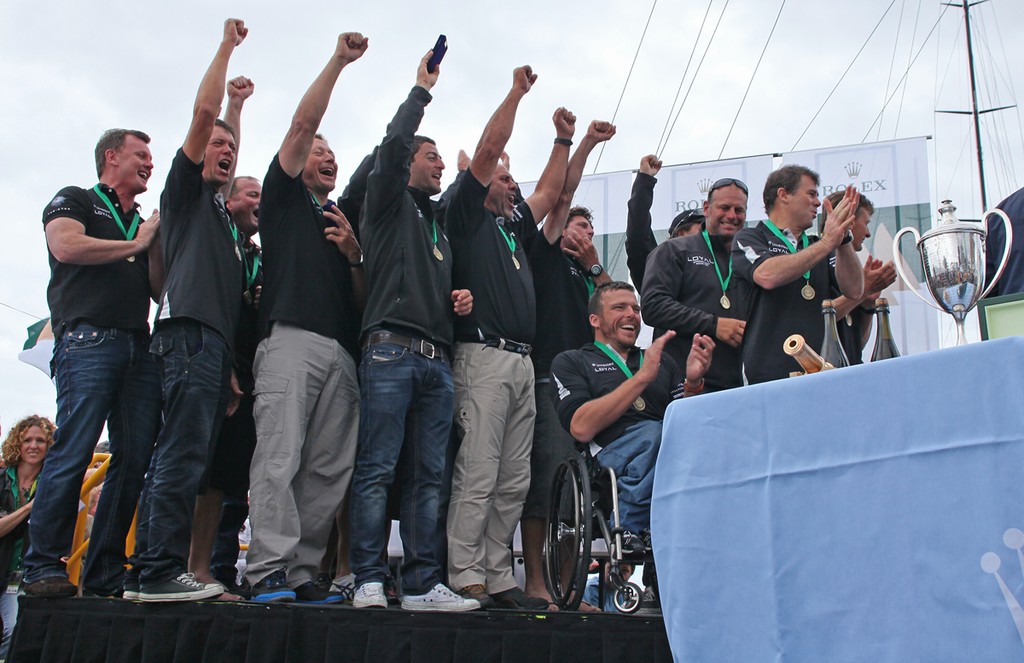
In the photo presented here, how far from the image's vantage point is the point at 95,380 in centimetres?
325

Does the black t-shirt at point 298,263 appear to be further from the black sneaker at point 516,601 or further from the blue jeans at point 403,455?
the black sneaker at point 516,601

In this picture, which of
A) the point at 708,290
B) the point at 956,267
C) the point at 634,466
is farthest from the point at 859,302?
the point at 956,267

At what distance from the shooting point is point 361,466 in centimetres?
328

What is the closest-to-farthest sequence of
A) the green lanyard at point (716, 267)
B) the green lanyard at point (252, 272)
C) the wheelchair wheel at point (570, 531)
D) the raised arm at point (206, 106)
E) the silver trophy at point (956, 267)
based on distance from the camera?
the silver trophy at point (956, 267) < the wheelchair wheel at point (570, 531) < the raised arm at point (206, 106) < the green lanyard at point (252, 272) < the green lanyard at point (716, 267)

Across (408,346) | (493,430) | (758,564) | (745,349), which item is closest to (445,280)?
(408,346)

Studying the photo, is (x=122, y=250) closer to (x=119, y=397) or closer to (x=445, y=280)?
(x=119, y=397)

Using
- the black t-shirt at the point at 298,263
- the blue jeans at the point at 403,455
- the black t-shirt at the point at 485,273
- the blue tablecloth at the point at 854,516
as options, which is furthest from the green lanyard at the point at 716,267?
the blue tablecloth at the point at 854,516

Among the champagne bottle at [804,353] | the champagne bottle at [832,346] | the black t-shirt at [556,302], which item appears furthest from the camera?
the black t-shirt at [556,302]

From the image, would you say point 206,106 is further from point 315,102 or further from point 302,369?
point 302,369

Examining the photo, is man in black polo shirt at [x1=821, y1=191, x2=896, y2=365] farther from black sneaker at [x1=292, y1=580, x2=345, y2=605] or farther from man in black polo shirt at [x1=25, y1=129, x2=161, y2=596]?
man in black polo shirt at [x1=25, y1=129, x2=161, y2=596]

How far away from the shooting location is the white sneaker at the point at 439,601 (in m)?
3.03

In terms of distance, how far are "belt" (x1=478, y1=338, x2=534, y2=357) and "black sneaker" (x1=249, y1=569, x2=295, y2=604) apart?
1241mm

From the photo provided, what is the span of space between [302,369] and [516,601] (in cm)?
127

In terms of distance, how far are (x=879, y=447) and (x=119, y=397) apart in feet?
9.11
